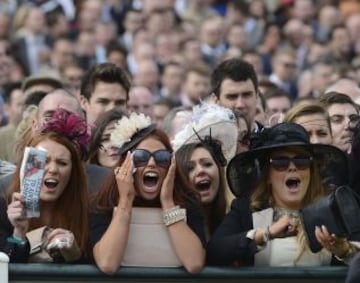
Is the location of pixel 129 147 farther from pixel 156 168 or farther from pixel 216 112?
pixel 216 112

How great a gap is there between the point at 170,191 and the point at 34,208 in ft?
2.48

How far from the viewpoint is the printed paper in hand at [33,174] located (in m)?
8.06

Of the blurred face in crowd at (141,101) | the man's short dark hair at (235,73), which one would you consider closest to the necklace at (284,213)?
the man's short dark hair at (235,73)

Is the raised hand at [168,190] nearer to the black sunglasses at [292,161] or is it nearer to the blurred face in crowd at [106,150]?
the black sunglasses at [292,161]

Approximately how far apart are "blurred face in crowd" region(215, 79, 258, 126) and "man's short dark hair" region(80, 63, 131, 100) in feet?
2.48

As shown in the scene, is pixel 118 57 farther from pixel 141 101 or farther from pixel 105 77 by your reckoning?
pixel 105 77

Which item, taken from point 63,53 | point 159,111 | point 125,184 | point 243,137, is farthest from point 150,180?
point 63,53

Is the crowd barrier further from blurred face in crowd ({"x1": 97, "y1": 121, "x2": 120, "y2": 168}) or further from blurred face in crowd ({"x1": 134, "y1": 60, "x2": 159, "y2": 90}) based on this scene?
blurred face in crowd ({"x1": 134, "y1": 60, "x2": 159, "y2": 90})

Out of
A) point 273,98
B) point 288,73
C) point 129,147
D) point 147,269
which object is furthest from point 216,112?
point 288,73

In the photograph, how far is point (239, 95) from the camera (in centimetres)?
1082

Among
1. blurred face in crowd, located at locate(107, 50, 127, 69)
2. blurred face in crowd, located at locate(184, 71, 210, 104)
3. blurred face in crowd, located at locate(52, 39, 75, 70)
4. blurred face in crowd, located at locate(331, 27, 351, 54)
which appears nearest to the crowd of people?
blurred face in crowd, located at locate(184, 71, 210, 104)

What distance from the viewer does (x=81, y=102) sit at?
11492 millimetres

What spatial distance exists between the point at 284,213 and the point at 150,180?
75 centimetres

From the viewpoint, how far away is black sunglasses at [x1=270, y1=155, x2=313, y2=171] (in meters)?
8.56
